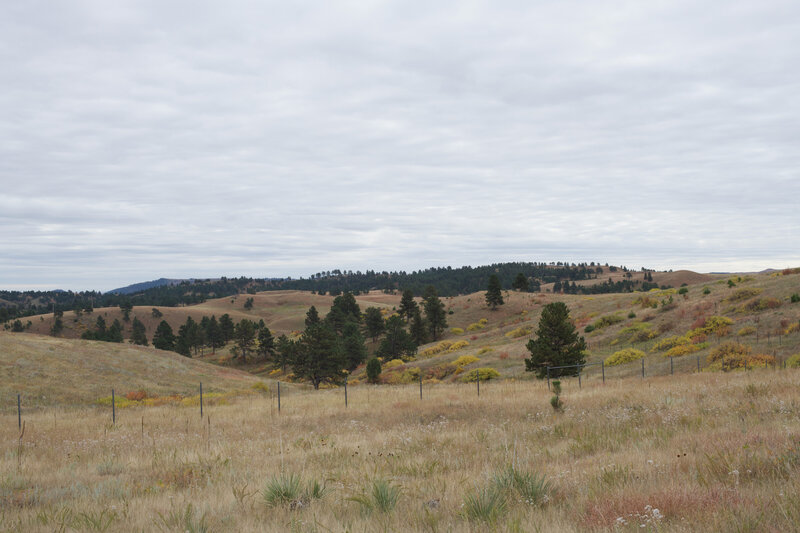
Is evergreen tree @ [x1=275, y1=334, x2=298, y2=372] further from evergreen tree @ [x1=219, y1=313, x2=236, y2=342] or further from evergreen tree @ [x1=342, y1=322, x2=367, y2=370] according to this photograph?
evergreen tree @ [x1=219, y1=313, x2=236, y2=342]

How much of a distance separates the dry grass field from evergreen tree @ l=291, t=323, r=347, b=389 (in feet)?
128

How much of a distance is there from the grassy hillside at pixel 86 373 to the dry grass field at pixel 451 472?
67.7 feet

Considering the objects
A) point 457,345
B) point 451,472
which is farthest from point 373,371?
point 451,472

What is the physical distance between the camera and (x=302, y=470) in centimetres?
898

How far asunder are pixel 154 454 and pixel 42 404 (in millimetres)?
25297

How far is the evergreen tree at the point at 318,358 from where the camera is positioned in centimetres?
5506

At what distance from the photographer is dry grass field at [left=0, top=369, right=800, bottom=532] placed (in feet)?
17.2

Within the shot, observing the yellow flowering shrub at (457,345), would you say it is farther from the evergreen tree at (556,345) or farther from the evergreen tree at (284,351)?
the evergreen tree at (556,345)

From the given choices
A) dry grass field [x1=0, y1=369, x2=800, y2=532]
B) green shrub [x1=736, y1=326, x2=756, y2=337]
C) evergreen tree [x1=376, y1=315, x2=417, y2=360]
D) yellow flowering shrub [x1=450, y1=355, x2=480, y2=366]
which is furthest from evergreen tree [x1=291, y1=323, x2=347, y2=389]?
green shrub [x1=736, y1=326, x2=756, y2=337]

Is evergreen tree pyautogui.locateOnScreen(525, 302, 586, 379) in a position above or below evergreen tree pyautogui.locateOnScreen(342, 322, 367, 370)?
above

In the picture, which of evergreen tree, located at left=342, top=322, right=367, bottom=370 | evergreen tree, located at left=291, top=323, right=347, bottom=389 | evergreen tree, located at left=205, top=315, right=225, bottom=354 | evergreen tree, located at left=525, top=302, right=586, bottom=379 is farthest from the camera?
evergreen tree, located at left=205, top=315, right=225, bottom=354

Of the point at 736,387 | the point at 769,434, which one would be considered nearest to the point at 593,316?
the point at 736,387

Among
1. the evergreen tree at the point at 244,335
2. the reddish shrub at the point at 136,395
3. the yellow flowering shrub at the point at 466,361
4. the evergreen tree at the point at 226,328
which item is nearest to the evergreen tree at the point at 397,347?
the yellow flowering shrub at the point at 466,361

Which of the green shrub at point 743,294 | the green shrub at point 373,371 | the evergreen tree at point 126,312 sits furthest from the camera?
the evergreen tree at point 126,312
